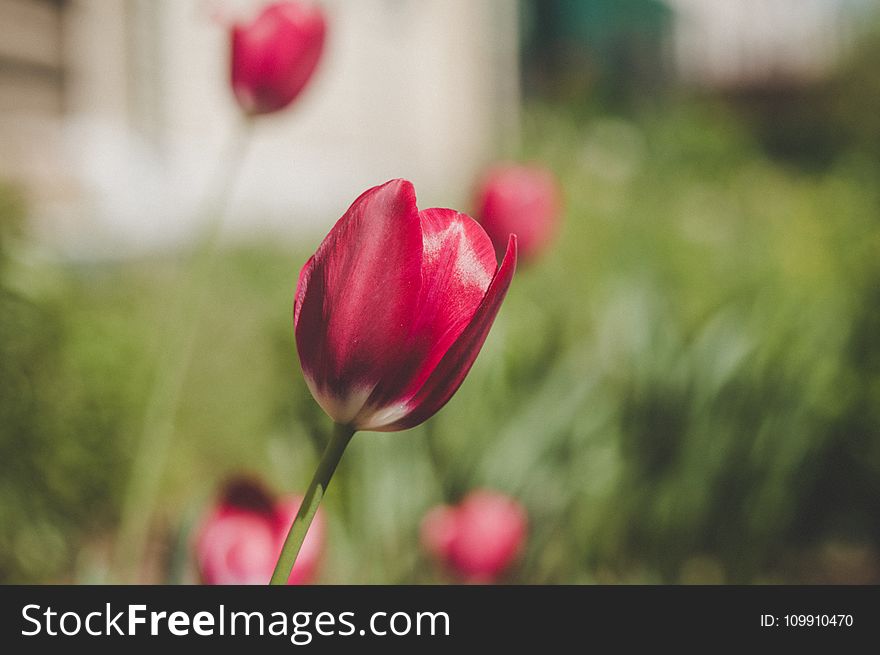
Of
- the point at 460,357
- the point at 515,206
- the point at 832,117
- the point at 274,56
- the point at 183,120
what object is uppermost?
the point at 274,56

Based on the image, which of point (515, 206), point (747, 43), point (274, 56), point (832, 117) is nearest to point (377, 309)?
point (274, 56)

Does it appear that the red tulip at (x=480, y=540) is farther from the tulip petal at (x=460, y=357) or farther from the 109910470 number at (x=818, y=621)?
the tulip petal at (x=460, y=357)

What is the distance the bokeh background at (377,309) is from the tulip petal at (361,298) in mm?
422

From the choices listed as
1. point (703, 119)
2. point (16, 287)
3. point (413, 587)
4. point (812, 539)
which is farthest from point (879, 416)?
point (703, 119)

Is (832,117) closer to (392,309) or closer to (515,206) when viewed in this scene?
(515,206)

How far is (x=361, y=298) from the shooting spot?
0.37 metres

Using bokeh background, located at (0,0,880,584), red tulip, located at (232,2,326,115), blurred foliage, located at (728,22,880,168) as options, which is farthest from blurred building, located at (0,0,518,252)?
blurred foliage, located at (728,22,880,168)

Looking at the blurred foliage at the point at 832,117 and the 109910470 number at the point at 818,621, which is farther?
the blurred foliage at the point at 832,117

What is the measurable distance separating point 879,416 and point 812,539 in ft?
1.03

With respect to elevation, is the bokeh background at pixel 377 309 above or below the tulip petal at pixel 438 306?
below

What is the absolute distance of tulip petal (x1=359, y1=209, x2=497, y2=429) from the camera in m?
0.37

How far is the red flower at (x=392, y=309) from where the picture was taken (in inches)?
14.2

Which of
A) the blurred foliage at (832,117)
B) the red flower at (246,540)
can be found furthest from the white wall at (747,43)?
the red flower at (246,540)

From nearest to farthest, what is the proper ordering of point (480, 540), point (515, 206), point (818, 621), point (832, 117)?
point (818, 621) < point (480, 540) < point (515, 206) < point (832, 117)
